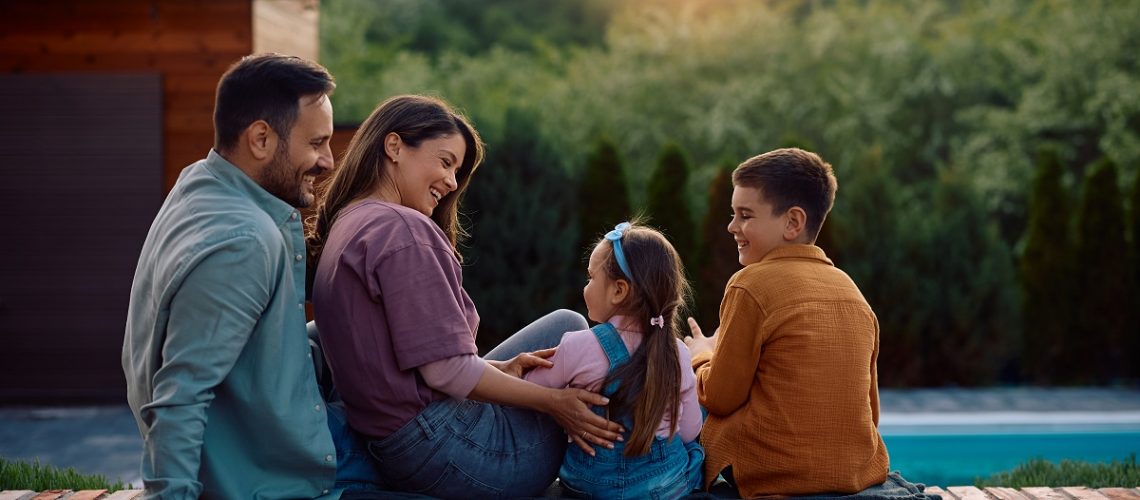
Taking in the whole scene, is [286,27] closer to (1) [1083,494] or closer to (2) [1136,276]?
(1) [1083,494]

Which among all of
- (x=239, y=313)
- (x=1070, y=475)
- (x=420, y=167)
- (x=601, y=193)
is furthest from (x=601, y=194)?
(x=239, y=313)

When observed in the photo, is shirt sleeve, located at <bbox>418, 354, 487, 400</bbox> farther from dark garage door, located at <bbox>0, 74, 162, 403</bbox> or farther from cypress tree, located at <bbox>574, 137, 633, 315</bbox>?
cypress tree, located at <bbox>574, 137, 633, 315</bbox>

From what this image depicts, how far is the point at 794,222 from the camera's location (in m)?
3.00

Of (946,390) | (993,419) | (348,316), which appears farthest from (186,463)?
(946,390)

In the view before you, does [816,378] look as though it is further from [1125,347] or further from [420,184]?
[1125,347]

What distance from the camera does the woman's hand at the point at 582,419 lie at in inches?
107

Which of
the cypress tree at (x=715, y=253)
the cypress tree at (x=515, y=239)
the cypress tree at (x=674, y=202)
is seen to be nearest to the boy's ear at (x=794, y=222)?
the cypress tree at (x=515, y=239)

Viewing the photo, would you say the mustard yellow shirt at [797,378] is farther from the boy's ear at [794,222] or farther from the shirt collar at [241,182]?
the shirt collar at [241,182]

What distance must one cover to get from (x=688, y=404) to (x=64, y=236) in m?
5.59

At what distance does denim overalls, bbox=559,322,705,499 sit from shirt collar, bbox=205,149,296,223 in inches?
35.0

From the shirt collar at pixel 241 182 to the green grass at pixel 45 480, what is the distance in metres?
2.40

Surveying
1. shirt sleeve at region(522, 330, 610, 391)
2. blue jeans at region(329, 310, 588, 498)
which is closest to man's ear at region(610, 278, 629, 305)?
shirt sleeve at region(522, 330, 610, 391)

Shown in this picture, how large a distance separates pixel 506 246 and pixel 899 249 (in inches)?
117

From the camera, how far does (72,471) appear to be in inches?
179
